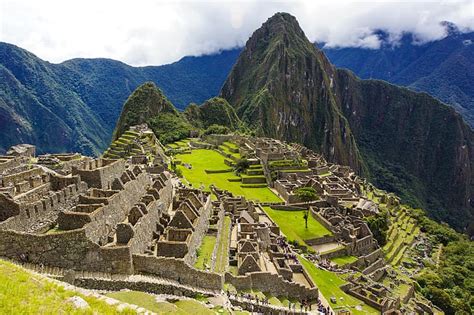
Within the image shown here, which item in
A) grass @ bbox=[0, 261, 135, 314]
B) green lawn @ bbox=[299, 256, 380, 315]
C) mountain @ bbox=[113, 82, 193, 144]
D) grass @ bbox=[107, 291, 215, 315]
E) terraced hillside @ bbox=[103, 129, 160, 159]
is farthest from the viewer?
mountain @ bbox=[113, 82, 193, 144]

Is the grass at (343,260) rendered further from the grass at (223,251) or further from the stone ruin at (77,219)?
the stone ruin at (77,219)

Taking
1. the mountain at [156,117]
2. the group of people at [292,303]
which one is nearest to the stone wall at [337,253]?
the group of people at [292,303]

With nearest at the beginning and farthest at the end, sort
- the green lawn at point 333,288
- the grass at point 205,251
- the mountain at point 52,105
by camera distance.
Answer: the grass at point 205,251 < the green lawn at point 333,288 < the mountain at point 52,105

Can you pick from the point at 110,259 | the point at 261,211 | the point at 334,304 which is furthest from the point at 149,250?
the point at 261,211

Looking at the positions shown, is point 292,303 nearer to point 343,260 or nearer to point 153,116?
point 343,260

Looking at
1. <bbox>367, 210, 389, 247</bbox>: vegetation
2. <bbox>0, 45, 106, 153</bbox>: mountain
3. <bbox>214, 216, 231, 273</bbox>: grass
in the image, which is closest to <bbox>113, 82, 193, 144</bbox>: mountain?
<bbox>0, 45, 106, 153</bbox>: mountain

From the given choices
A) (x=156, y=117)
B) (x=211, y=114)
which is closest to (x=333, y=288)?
(x=156, y=117)

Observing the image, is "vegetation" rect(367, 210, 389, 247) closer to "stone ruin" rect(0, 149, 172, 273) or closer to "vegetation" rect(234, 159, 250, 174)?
"vegetation" rect(234, 159, 250, 174)
